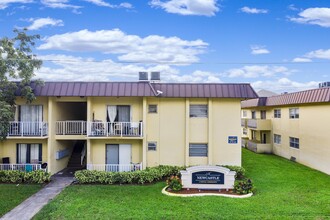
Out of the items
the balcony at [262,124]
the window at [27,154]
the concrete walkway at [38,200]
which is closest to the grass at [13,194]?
the concrete walkway at [38,200]

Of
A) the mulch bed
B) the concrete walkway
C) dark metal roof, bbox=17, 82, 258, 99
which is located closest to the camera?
the concrete walkway

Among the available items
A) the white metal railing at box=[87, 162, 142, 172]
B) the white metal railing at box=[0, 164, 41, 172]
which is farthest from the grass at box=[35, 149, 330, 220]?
the white metal railing at box=[0, 164, 41, 172]

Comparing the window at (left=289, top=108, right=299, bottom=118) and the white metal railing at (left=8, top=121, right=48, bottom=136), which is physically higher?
the window at (left=289, top=108, right=299, bottom=118)

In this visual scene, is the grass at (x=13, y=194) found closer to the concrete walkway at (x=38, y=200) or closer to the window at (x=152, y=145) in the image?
the concrete walkway at (x=38, y=200)

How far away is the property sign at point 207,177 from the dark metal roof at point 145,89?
16.1 ft

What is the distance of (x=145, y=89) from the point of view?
16.8m

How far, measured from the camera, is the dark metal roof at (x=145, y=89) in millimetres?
16672

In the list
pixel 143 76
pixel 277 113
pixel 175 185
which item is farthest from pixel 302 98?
pixel 175 185

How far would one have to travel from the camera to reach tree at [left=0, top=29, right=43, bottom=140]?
15164 mm

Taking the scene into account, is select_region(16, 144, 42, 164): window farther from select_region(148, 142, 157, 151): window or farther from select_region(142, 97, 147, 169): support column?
select_region(148, 142, 157, 151): window

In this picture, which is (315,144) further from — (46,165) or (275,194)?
(46,165)

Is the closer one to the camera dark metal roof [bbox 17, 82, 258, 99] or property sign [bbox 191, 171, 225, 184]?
property sign [bbox 191, 171, 225, 184]

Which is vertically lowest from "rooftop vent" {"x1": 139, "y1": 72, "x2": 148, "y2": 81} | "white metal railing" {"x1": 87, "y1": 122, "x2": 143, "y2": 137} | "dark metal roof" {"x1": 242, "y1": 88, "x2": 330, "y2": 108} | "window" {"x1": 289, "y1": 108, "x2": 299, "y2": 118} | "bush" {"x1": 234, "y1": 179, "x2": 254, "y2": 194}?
"bush" {"x1": 234, "y1": 179, "x2": 254, "y2": 194}

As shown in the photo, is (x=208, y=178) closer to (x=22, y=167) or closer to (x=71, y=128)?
(x=71, y=128)
